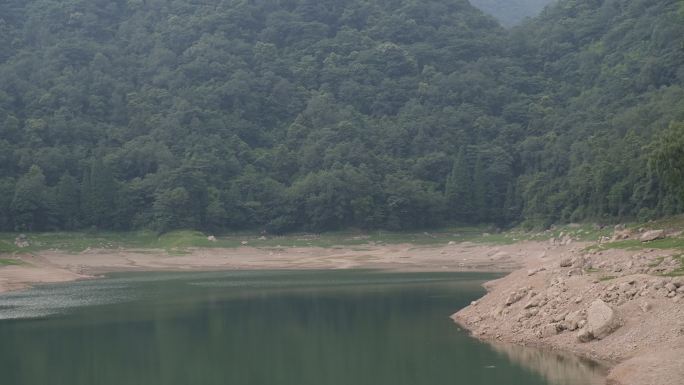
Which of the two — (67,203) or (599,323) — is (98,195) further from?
(599,323)

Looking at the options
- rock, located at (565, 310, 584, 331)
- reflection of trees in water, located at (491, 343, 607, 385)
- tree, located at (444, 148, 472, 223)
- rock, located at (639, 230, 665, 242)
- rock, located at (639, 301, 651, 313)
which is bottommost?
reflection of trees in water, located at (491, 343, 607, 385)

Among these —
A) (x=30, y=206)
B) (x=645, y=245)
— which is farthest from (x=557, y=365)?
(x=30, y=206)

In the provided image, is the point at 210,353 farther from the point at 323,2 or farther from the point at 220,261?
the point at 323,2

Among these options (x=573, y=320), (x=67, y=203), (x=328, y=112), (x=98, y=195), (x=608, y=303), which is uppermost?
(x=328, y=112)

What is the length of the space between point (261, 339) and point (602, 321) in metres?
16.1

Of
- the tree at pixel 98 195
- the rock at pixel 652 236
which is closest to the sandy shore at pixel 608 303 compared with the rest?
the rock at pixel 652 236

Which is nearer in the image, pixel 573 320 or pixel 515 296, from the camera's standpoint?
pixel 573 320

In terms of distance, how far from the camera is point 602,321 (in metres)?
31.9

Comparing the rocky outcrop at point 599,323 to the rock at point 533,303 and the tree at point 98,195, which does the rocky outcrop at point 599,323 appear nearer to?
the rock at point 533,303

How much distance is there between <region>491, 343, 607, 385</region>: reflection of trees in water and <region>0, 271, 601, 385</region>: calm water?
0.14ft

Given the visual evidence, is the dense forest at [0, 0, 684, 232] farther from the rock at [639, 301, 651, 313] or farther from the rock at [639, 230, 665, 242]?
the rock at [639, 301, 651, 313]

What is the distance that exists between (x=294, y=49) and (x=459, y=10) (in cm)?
3630

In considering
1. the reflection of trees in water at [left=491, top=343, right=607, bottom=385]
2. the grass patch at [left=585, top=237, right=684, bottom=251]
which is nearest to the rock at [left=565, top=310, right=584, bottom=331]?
the reflection of trees in water at [left=491, top=343, right=607, bottom=385]

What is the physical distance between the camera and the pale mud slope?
28.1m
